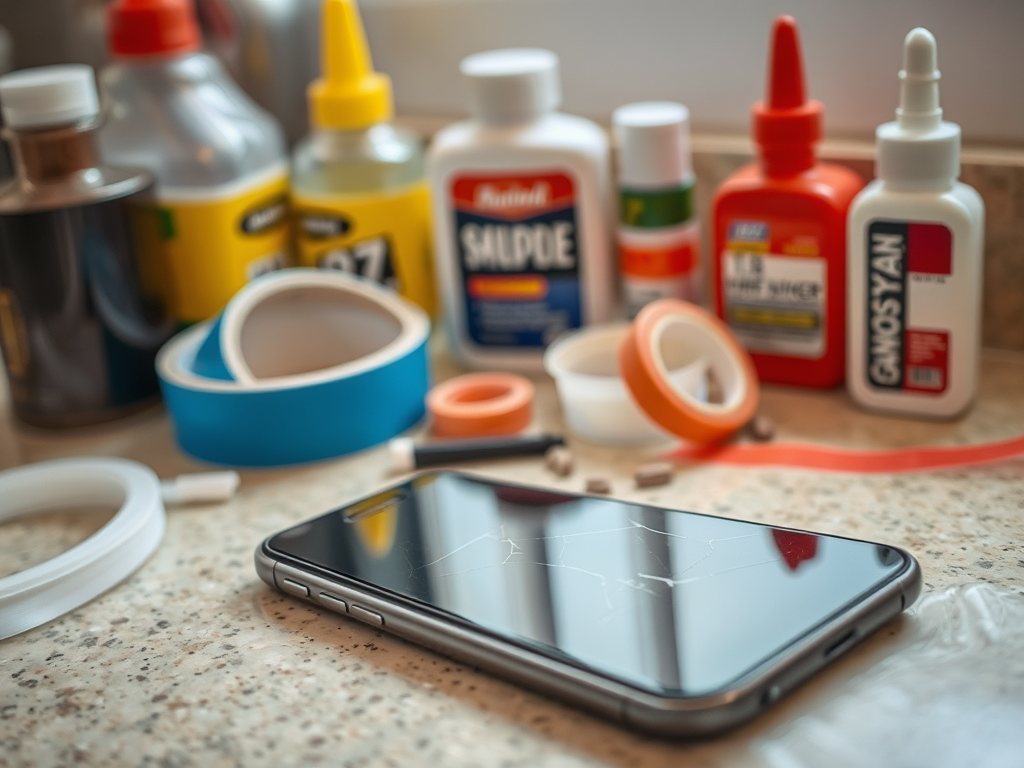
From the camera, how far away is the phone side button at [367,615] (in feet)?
1.62

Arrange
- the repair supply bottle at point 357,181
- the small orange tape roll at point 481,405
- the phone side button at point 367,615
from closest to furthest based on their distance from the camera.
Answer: the phone side button at point 367,615
the small orange tape roll at point 481,405
the repair supply bottle at point 357,181

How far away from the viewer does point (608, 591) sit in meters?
0.47

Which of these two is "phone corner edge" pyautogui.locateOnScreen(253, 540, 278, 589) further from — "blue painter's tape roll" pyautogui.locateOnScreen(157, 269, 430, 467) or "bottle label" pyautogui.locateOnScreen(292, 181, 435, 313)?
"bottle label" pyautogui.locateOnScreen(292, 181, 435, 313)

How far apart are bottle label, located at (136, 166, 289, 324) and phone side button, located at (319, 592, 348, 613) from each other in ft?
1.13

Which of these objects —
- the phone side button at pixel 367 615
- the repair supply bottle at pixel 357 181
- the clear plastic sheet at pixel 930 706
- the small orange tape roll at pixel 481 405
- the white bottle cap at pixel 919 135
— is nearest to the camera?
the clear plastic sheet at pixel 930 706

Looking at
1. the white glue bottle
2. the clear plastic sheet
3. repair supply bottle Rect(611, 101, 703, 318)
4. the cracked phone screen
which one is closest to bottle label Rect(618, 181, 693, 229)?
repair supply bottle Rect(611, 101, 703, 318)

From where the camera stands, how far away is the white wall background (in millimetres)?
696

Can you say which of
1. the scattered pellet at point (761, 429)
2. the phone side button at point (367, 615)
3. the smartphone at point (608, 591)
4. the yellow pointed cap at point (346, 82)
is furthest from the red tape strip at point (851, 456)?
the yellow pointed cap at point (346, 82)

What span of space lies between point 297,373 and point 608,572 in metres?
0.35

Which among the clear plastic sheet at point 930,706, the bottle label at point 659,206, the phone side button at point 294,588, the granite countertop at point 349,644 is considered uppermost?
the bottle label at point 659,206

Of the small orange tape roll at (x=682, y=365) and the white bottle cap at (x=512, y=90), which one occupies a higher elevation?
the white bottle cap at (x=512, y=90)

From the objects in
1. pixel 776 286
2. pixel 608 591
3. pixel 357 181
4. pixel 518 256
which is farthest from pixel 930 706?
pixel 357 181

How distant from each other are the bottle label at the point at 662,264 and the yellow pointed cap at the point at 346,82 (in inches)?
7.9

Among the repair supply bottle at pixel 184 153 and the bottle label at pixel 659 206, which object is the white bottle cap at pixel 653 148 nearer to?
the bottle label at pixel 659 206
